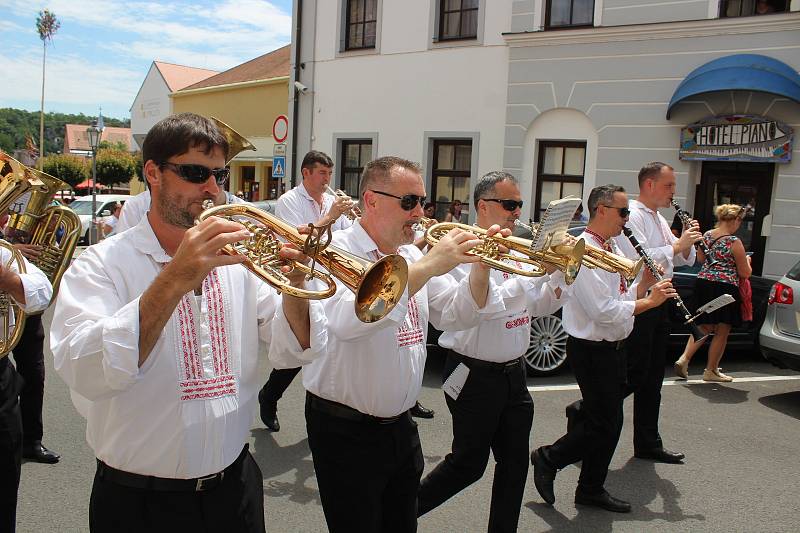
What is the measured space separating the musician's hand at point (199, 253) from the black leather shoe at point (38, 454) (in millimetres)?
3720

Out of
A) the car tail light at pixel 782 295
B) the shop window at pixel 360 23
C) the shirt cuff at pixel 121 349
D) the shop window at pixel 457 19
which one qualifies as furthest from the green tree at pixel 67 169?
the shirt cuff at pixel 121 349

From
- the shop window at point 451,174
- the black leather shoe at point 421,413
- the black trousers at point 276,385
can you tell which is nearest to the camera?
the black trousers at point 276,385

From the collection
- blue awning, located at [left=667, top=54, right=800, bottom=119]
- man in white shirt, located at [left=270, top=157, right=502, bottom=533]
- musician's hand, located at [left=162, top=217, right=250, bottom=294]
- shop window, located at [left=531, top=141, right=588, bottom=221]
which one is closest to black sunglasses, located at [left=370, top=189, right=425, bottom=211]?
man in white shirt, located at [left=270, top=157, right=502, bottom=533]

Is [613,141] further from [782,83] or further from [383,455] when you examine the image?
[383,455]

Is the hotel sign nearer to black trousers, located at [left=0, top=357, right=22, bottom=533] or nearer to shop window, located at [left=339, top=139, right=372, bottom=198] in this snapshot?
shop window, located at [left=339, top=139, right=372, bottom=198]

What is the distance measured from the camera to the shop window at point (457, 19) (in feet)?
47.3

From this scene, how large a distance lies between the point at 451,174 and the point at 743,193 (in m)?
5.78

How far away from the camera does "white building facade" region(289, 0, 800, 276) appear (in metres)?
11.1

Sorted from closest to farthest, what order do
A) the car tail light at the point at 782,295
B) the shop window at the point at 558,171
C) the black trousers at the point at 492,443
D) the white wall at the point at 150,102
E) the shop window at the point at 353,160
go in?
the black trousers at the point at 492,443, the car tail light at the point at 782,295, the shop window at the point at 558,171, the shop window at the point at 353,160, the white wall at the point at 150,102

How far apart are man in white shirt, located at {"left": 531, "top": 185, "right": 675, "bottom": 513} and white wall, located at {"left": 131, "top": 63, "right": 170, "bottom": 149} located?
112ft

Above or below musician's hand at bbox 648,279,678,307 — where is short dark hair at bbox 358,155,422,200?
above

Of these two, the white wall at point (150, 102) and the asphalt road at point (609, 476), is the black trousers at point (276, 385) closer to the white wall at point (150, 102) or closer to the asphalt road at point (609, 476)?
the asphalt road at point (609, 476)

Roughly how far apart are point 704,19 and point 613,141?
241 centimetres

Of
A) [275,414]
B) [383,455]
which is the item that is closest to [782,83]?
[275,414]
